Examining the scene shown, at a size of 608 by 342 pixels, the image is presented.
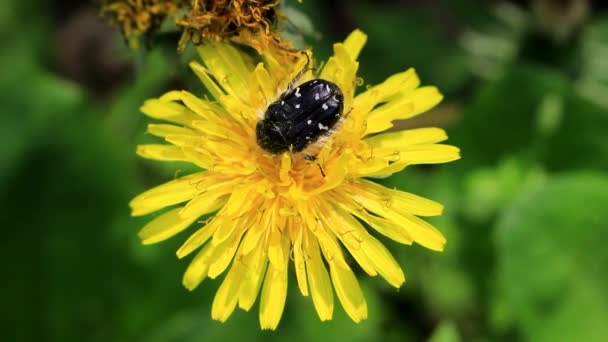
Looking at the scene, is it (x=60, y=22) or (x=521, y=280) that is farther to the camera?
(x=60, y=22)

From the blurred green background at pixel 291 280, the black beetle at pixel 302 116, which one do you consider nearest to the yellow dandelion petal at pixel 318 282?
the black beetle at pixel 302 116

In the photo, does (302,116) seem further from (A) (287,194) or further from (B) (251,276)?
(B) (251,276)

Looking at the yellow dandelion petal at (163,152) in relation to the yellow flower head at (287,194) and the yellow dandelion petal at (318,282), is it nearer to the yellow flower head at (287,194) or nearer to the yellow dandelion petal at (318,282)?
the yellow flower head at (287,194)

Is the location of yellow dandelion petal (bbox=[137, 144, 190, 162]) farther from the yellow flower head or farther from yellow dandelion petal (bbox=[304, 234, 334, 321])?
yellow dandelion petal (bbox=[304, 234, 334, 321])

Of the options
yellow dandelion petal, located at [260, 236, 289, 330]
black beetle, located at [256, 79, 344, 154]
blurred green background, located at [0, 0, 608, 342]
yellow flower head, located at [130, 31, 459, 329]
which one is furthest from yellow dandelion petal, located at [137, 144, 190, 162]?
blurred green background, located at [0, 0, 608, 342]

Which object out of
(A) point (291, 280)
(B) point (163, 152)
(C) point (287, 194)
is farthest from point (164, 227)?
(A) point (291, 280)

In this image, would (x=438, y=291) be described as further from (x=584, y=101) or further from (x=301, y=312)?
(x=584, y=101)

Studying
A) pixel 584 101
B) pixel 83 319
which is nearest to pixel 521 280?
pixel 584 101
